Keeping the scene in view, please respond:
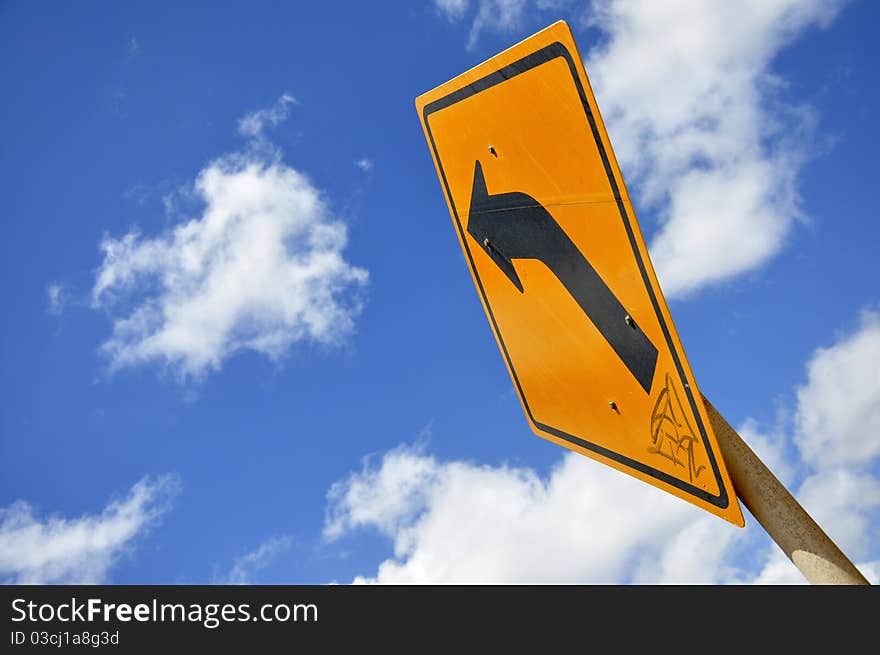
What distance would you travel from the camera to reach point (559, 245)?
4383 millimetres

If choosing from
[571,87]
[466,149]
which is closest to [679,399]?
[571,87]

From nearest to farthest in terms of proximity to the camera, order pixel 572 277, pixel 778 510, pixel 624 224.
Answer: pixel 624 224 < pixel 778 510 < pixel 572 277

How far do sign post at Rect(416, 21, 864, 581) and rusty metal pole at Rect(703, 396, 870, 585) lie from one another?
1cm

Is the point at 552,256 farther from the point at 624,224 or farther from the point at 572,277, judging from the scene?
the point at 624,224

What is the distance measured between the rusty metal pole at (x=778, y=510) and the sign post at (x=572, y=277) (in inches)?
0.4

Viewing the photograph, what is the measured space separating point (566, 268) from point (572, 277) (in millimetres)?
67

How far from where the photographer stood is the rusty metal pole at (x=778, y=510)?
13.3 feet

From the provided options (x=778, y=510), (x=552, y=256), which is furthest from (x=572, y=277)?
(x=778, y=510)

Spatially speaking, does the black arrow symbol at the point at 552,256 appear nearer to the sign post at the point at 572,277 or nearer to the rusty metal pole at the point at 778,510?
the sign post at the point at 572,277

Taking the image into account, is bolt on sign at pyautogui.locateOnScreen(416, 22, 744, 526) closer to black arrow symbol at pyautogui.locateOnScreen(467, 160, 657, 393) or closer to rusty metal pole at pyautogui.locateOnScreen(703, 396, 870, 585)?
black arrow symbol at pyautogui.locateOnScreen(467, 160, 657, 393)

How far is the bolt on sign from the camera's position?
3.94 metres

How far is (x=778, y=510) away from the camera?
4145 millimetres
